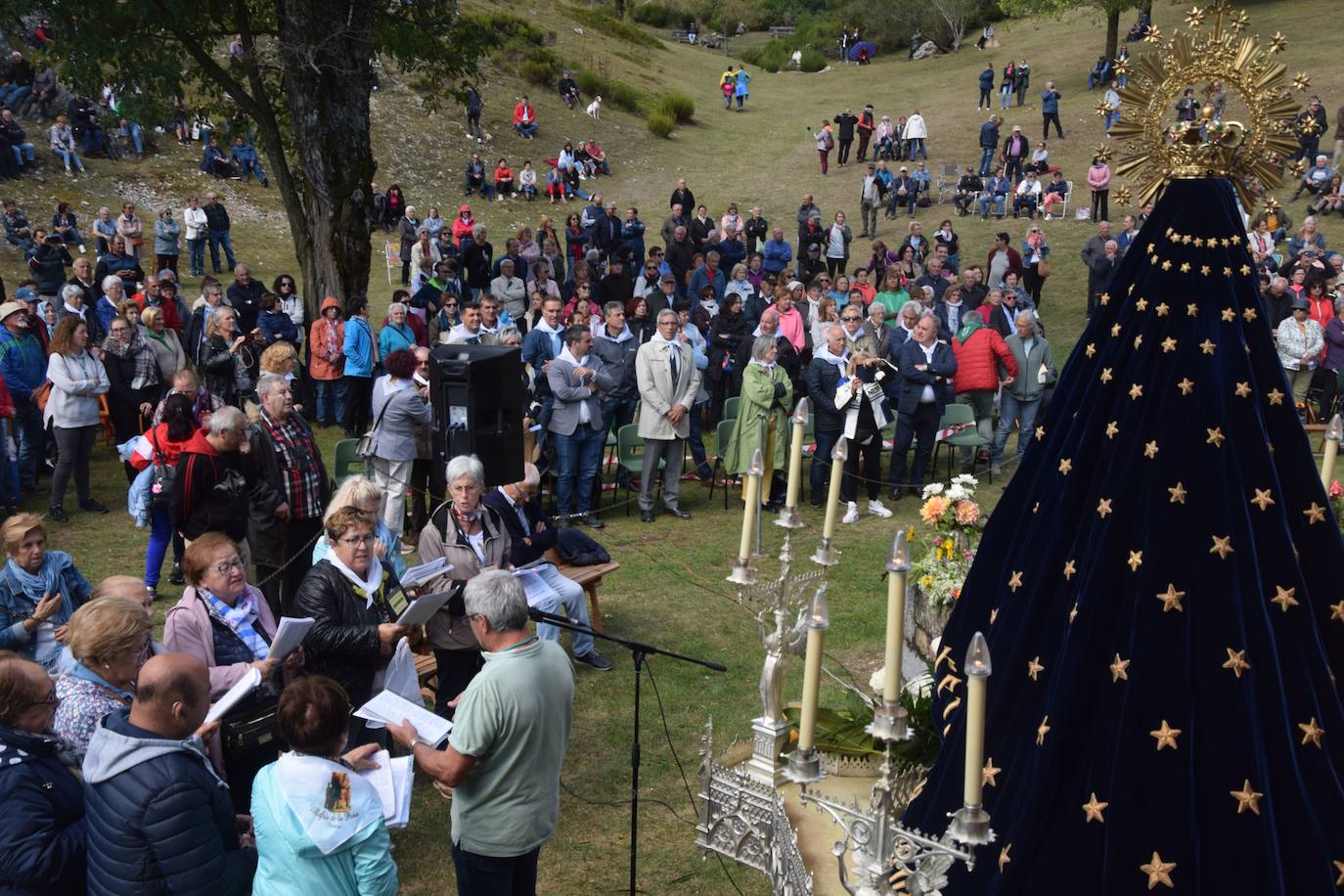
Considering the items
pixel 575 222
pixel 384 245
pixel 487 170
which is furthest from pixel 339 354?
pixel 487 170

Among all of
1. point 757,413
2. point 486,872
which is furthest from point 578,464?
point 486,872

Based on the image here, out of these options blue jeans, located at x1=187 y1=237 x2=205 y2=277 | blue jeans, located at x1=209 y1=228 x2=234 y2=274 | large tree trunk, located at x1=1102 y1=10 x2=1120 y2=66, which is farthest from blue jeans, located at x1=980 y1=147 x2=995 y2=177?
blue jeans, located at x1=187 y1=237 x2=205 y2=277

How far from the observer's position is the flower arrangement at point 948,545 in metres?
7.16

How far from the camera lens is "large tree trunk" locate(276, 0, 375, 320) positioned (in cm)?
1398

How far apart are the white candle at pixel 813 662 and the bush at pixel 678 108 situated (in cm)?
3884

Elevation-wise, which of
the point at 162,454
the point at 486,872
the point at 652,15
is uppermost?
the point at 652,15

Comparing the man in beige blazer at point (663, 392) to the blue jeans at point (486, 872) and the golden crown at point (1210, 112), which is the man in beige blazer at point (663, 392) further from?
the golden crown at point (1210, 112)

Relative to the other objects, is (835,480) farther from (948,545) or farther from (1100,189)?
(1100,189)

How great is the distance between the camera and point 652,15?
63844 mm

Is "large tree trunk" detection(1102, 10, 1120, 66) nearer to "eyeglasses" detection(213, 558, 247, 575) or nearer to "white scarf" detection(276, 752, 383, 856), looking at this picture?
"eyeglasses" detection(213, 558, 247, 575)

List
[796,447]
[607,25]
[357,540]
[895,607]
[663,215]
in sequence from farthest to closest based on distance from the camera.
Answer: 1. [607,25]
2. [663,215]
3. [357,540]
4. [796,447]
5. [895,607]

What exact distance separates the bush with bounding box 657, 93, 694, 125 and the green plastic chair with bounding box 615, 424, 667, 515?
30079mm

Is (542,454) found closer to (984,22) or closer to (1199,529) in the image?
(1199,529)

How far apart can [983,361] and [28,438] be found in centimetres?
1029
